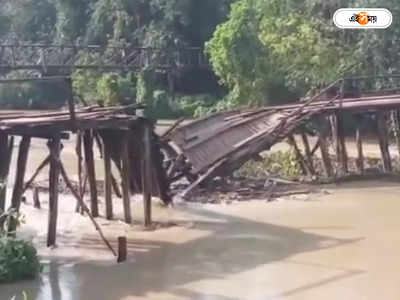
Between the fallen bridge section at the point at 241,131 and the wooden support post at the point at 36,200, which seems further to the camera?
the fallen bridge section at the point at 241,131

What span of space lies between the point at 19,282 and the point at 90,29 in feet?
106

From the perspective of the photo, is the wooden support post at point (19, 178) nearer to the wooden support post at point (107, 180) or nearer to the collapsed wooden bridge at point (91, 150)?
the collapsed wooden bridge at point (91, 150)

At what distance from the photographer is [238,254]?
13312 mm

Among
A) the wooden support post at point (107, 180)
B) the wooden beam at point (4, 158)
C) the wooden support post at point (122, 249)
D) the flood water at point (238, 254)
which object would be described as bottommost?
the flood water at point (238, 254)

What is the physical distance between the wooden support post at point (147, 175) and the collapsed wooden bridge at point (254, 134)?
85.4 inches

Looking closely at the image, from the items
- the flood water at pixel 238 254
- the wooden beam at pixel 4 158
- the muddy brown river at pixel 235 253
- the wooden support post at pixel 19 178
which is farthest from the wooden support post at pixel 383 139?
the wooden beam at pixel 4 158

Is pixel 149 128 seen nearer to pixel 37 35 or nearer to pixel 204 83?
pixel 204 83

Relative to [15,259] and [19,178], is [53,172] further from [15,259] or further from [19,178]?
[15,259]

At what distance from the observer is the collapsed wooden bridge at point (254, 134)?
1758cm

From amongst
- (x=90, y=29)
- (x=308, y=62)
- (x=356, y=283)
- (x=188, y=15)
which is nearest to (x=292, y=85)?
(x=308, y=62)

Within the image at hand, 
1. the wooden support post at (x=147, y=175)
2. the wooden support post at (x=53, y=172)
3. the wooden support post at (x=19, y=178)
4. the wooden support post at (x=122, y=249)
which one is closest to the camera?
the wooden support post at (x=122, y=249)

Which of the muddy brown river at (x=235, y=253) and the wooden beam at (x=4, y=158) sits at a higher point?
the wooden beam at (x=4, y=158)

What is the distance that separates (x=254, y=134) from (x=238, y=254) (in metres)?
5.91

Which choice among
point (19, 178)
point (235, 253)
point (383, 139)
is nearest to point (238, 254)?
point (235, 253)
